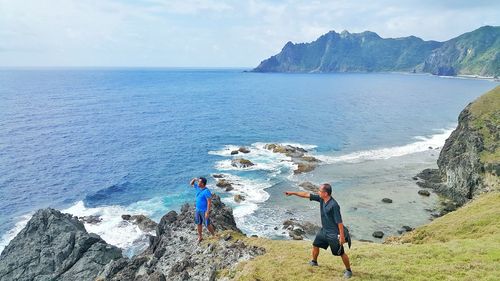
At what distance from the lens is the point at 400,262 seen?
1869cm

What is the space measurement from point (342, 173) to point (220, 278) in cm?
5630

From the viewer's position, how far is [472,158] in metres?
60.1

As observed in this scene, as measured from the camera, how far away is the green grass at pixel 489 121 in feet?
192

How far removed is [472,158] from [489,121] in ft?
34.4

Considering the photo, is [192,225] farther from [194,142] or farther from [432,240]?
[194,142]

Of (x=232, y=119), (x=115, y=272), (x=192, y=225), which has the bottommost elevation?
(x=232, y=119)

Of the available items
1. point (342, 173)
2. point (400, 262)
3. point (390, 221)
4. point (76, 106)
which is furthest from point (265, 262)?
point (76, 106)

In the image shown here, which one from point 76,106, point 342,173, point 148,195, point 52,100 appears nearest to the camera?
point 148,195

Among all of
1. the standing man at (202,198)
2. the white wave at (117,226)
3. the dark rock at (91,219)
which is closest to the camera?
the standing man at (202,198)

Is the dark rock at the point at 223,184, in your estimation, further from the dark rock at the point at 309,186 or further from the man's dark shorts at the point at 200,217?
the man's dark shorts at the point at 200,217

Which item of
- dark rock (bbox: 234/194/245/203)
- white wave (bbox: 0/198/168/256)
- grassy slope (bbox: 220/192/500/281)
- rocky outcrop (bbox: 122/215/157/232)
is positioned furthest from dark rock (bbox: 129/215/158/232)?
grassy slope (bbox: 220/192/500/281)

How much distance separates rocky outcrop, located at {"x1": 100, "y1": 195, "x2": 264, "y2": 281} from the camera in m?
22.6

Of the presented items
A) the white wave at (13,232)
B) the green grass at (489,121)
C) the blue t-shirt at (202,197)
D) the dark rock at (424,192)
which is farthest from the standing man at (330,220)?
the dark rock at (424,192)

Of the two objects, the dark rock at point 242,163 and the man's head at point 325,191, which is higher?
the man's head at point 325,191
